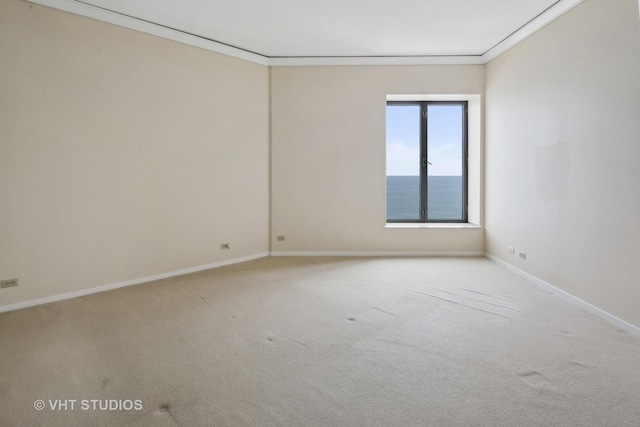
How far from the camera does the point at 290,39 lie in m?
4.29

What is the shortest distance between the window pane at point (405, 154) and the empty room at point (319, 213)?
4 centimetres

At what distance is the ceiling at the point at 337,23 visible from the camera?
3401 millimetres

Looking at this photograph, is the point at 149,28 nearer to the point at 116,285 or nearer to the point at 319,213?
the point at 116,285

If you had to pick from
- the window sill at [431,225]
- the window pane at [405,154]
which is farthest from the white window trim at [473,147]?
the window pane at [405,154]

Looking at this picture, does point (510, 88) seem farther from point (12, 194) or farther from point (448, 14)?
point (12, 194)

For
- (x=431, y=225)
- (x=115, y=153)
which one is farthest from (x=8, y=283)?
(x=431, y=225)

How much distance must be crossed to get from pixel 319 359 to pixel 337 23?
3.50 meters

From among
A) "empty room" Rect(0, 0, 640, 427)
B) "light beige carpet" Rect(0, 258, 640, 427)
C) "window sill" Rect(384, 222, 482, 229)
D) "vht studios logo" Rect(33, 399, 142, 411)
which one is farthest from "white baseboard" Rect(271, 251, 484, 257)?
"vht studios logo" Rect(33, 399, 142, 411)

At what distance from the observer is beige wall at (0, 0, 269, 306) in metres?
3.03

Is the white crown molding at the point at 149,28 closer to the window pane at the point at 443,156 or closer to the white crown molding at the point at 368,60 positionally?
the white crown molding at the point at 368,60

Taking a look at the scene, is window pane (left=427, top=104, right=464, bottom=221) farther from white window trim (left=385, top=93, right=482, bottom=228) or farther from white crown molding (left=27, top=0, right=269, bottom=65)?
white crown molding (left=27, top=0, right=269, bottom=65)

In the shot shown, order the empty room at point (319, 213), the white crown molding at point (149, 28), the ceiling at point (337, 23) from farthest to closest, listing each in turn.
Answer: the ceiling at point (337, 23) < the white crown molding at point (149, 28) < the empty room at point (319, 213)

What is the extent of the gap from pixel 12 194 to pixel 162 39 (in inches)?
88.7

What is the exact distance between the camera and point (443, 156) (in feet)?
17.7
